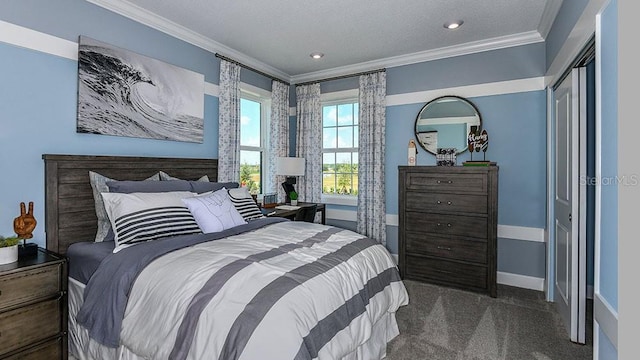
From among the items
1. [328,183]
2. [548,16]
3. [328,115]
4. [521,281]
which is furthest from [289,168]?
[548,16]

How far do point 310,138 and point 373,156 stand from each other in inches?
40.3

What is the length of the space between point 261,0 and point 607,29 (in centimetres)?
233

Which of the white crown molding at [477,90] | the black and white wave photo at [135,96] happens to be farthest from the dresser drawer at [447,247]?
the black and white wave photo at [135,96]

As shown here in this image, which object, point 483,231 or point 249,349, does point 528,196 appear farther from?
point 249,349

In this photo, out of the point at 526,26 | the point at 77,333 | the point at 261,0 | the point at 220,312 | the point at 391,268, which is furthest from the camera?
the point at 526,26

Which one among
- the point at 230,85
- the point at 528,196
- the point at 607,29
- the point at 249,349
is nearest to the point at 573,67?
the point at 607,29

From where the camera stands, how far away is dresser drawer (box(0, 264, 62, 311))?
1708 millimetres

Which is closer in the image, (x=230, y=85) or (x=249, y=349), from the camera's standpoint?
(x=249, y=349)

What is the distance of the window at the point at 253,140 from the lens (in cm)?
421

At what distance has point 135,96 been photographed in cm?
282

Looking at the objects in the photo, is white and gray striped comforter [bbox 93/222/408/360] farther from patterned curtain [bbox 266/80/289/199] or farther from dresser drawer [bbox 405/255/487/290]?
patterned curtain [bbox 266/80/289/199]

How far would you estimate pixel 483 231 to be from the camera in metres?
3.20

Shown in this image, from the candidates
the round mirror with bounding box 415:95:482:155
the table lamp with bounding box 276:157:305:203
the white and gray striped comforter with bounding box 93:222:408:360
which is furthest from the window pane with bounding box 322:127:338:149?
the white and gray striped comforter with bounding box 93:222:408:360

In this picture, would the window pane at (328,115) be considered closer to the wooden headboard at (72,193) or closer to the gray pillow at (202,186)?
the gray pillow at (202,186)
